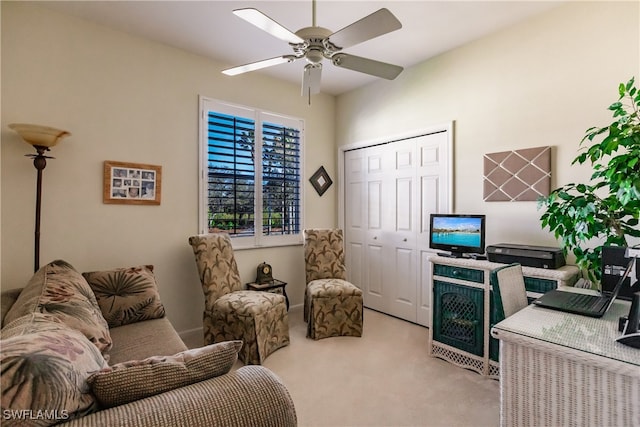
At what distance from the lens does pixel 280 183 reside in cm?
395

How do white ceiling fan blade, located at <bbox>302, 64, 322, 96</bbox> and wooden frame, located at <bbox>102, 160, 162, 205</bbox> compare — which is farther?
wooden frame, located at <bbox>102, 160, 162, 205</bbox>

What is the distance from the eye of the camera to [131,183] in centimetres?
294

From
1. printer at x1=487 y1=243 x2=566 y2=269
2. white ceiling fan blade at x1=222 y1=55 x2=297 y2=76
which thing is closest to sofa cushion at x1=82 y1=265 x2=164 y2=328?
white ceiling fan blade at x1=222 y1=55 x2=297 y2=76

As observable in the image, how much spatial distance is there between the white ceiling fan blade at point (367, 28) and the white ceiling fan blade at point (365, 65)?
133 mm

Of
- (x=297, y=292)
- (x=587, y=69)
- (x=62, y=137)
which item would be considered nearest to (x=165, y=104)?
(x=62, y=137)

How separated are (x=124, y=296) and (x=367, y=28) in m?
2.44

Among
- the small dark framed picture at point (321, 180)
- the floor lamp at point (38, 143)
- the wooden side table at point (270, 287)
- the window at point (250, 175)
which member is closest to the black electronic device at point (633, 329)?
the wooden side table at point (270, 287)

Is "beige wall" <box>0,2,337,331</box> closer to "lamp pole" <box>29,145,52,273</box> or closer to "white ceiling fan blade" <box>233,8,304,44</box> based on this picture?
"lamp pole" <box>29,145,52,273</box>

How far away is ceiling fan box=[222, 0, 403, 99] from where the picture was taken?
1.68 metres

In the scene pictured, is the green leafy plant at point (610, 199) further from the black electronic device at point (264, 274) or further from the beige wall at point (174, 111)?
the black electronic device at point (264, 274)

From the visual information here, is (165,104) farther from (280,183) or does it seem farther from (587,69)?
(587,69)

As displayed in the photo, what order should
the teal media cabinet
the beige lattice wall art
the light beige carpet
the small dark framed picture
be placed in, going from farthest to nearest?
the small dark framed picture, the beige lattice wall art, the teal media cabinet, the light beige carpet

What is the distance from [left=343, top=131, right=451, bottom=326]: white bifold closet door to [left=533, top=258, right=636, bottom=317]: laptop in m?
1.45

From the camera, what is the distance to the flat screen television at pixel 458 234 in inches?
110
